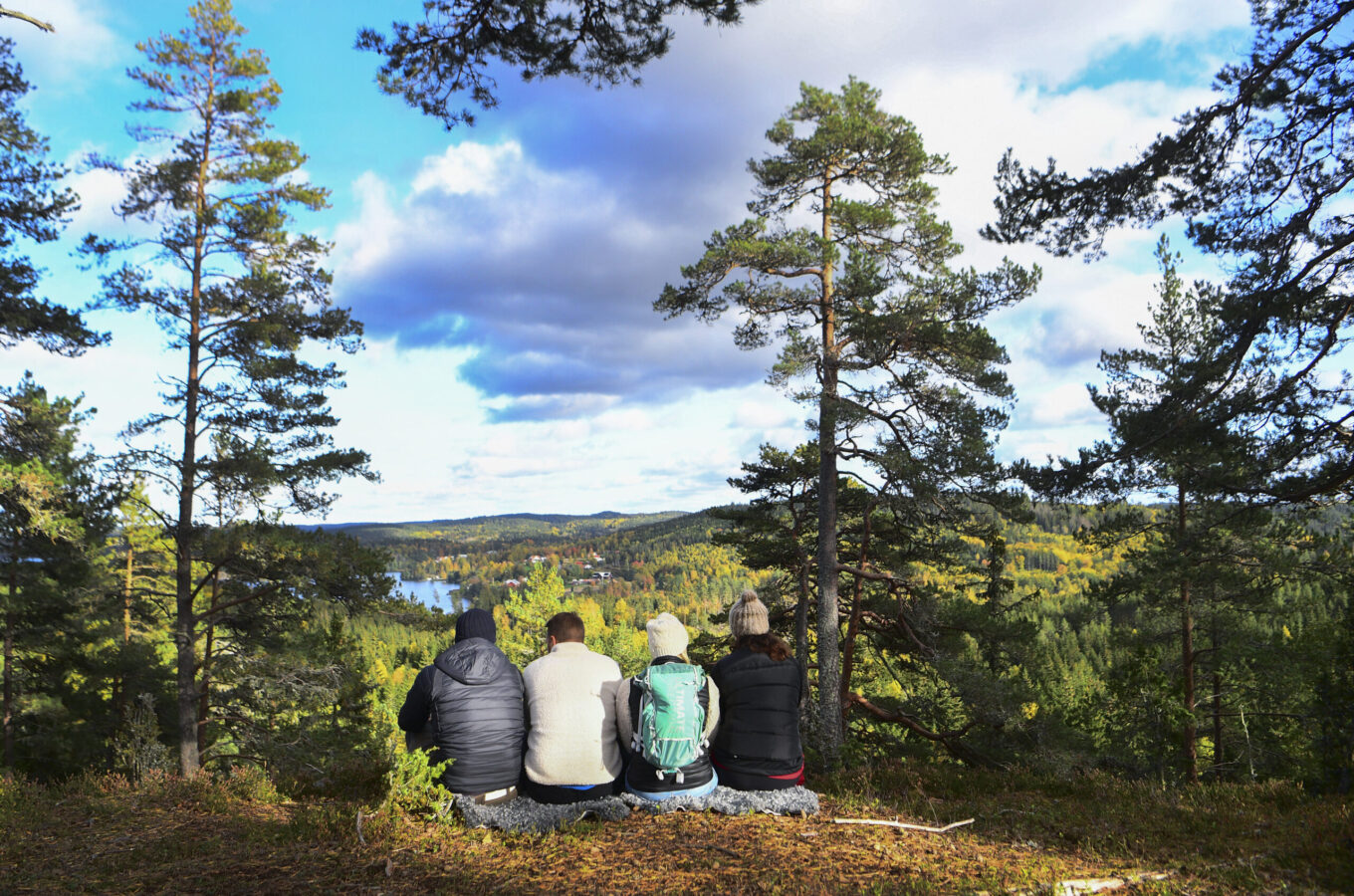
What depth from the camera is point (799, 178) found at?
45.9 feet

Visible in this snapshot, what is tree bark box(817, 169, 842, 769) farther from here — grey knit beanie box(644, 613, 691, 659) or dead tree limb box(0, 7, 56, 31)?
dead tree limb box(0, 7, 56, 31)

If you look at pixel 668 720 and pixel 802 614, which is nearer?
pixel 668 720

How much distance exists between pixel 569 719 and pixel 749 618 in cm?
155

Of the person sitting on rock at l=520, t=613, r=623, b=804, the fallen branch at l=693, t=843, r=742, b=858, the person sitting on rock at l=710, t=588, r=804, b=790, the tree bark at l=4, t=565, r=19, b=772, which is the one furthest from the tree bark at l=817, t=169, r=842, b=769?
the tree bark at l=4, t=565, r=19, b=772

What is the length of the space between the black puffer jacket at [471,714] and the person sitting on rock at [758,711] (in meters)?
1.61

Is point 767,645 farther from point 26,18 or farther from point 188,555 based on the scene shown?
point 188,555

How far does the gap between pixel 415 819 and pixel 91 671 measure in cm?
1844

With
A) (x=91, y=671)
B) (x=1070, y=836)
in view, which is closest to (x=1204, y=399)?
(x=1070, y=836)

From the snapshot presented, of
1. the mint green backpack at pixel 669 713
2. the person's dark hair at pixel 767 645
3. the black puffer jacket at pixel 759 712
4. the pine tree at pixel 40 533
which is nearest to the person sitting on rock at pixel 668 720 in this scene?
the mint green backpack at pixel 669 713

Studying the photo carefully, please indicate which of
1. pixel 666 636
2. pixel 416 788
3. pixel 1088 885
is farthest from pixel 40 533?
pixel 1088 885

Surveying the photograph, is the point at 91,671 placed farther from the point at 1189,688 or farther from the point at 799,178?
the point at 1189,688

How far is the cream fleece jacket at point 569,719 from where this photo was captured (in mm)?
4988

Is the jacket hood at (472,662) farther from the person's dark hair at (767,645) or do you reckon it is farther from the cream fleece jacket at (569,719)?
the person's dark hair at (767,645)

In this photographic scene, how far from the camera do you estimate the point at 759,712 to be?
5.23 meters
